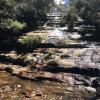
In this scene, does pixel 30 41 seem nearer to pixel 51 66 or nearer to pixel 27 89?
pixel 51 66

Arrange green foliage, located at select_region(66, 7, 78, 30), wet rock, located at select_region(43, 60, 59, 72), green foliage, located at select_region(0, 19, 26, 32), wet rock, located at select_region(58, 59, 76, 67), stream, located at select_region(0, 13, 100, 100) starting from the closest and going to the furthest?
stream, located at select_region(0, 13, 100, 100) < wet rock, located at select_region(43, 60, 59, 72) < wet rock, located at select_region(58, 59, 76, 67) < green foliage, located at select_region(0, 19, 26, 32) < green foliage, located at select_region(66, 7, 78, 30)

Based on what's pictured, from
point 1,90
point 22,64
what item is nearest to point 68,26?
point 22,64

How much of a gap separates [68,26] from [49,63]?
38.5 ft

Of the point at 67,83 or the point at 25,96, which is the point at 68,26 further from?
the point at 25,96

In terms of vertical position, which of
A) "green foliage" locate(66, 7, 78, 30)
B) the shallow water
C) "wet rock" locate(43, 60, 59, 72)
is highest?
"green foliage" locate(66, 7, 78, 30)

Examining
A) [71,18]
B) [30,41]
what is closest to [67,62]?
[30,41]

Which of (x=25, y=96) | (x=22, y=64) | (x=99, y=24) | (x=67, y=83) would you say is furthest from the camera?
(x=99, y=24)

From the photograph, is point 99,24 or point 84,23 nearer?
point 99,24

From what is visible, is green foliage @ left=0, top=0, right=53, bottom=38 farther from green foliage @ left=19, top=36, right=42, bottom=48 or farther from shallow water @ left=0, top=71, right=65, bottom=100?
shallow water @ left=0, top=71, right=65, bottom=100

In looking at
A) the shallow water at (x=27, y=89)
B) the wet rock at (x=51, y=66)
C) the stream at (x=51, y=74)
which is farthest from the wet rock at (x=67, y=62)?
the shallow water at (x=27, y=89)

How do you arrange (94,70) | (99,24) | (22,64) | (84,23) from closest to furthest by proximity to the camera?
1. (94,70)
2. (22,64)
3. (99,24)
4. (84,23)

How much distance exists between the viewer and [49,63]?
864 inches

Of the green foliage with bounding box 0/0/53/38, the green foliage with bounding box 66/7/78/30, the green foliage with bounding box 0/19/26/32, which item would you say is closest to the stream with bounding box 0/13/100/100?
the green foliage with bounding box 0/19/26/32

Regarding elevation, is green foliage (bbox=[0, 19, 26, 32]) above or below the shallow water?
above
